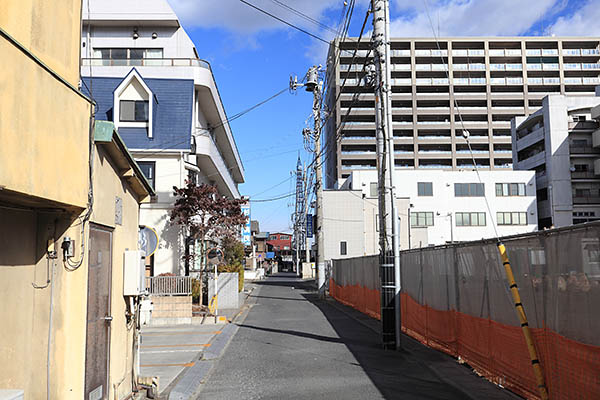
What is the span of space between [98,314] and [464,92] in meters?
82.6

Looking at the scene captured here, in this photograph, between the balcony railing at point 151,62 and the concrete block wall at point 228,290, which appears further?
the balcony railing at point 151,62

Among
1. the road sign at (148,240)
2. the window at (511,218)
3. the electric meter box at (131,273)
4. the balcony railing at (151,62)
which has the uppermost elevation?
the balcony railing at (151,62)

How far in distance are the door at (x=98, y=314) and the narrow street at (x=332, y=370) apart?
7.33 ft

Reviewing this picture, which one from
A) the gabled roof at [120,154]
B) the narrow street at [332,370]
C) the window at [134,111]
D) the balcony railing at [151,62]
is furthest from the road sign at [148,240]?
the balcony railing at [151,62]

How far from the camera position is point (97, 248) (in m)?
6.23

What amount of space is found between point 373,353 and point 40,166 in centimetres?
908

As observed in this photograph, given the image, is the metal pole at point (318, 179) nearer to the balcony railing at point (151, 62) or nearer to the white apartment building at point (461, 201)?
the balcony railing at point (151, 62)

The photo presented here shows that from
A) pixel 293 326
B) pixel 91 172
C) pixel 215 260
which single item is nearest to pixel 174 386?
pixel 91 172

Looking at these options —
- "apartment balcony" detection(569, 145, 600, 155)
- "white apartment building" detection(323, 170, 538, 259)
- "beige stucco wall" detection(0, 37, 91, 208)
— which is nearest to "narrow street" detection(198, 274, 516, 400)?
"beige stucco wall" detection(0, 37, 91, 208)

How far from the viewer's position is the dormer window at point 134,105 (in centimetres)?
2430

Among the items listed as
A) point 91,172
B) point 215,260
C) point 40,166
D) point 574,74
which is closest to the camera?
point 40,166

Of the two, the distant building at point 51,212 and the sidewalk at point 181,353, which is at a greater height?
the distant building at point 51,212

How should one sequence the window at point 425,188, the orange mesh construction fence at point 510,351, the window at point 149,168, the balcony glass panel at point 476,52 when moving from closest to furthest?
1. the orange mesh construction fence at point 510,351
2. the window at point 149,168
3. the window at point 425,188
4. the balcony glass panel at point 476,52

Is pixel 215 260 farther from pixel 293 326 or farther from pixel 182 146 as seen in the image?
pixel 182 146
